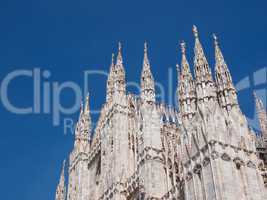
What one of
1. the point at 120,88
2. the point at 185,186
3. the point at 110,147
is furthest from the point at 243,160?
the point at 120,88

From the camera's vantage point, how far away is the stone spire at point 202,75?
24.4m

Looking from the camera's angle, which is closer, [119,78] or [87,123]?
[119,78]

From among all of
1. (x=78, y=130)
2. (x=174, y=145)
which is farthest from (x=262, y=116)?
(x=78, y=130)

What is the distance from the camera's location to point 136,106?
123 ft

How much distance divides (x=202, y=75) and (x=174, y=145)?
687 cm

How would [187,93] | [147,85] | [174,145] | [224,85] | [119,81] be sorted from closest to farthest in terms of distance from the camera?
[224,85]
[187,93]
[174,145]
[147,85]
[119,81]

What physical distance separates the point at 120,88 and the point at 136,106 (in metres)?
1.96

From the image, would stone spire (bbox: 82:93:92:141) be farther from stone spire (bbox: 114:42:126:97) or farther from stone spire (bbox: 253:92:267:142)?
stone spire (bbox: 253:92:267:142)

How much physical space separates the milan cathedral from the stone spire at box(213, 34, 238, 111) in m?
0.05

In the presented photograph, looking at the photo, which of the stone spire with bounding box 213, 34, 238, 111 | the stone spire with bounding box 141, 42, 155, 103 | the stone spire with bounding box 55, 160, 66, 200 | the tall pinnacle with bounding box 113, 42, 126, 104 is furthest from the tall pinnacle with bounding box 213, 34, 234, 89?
the stone spire with bounding box 55, 160, 66, 200

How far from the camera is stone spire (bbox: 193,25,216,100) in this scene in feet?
80.0

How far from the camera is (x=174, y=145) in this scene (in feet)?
103

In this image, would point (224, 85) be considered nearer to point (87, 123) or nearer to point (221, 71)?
point (221, 71)

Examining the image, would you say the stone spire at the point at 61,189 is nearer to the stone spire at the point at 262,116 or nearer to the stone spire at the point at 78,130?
the stone spire at the point at 78,130
